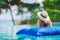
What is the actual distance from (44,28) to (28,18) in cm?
751

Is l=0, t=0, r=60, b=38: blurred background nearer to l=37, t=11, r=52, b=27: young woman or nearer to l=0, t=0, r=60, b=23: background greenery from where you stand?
l=0, t=0, r=60, b=23: background greenery

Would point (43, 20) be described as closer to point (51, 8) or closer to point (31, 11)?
point (31, 11)

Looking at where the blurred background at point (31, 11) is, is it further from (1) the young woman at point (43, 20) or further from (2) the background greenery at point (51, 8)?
(1) the young woman at point (43, 20)

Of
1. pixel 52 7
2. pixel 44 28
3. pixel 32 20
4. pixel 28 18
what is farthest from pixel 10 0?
pixel 52 7

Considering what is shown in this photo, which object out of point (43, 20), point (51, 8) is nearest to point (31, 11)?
point (51, 8)

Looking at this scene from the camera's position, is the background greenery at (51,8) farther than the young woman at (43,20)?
Yes

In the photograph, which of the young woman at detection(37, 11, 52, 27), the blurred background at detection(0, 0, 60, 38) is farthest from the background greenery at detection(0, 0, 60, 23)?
the young woman at detection(37, 11, 52, 27)

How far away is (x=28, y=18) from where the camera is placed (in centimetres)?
1288

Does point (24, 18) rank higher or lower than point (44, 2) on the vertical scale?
lower

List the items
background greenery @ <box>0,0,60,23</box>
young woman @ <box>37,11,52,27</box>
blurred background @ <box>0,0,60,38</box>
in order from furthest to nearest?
background greenery @ <box>0,0,60,23</box> < blurred background @ <box>0,0,60,38</box> < young woman @ <box>37,11,52,27</box>

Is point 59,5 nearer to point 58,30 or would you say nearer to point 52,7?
point 52,7

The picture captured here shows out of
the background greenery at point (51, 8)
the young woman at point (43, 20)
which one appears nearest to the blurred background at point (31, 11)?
the background greenery at point (51, 8)

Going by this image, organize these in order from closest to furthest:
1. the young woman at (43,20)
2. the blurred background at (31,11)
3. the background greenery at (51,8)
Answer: the young woman at (43,20), the blurred background at (31,11), the background greenery at (51,8)

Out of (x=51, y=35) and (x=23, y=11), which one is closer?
(x=51, y=35)
